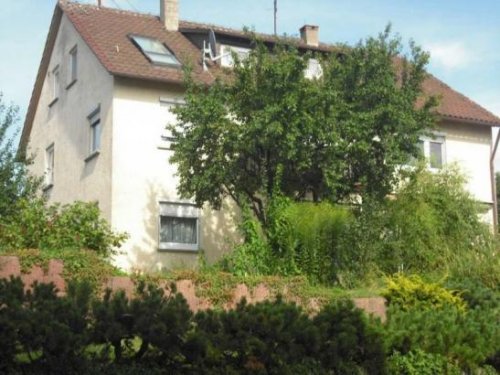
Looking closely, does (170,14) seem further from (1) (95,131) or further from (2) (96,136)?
(2) (96,136)

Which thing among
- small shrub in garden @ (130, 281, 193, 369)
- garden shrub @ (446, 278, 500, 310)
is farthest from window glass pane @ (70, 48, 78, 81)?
small shrub in garden @ (130, 281, 193, 369)

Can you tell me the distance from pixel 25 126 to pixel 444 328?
21310 millimetres

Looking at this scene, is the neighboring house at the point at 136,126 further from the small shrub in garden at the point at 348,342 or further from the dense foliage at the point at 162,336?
the dense foliage at the point at 162,336

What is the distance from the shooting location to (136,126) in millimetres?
23922

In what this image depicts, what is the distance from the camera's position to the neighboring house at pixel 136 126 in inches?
930

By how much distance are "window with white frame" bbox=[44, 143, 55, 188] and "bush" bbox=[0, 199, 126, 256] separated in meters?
10.3

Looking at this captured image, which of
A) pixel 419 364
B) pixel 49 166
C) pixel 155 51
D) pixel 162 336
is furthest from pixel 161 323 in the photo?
pixel 49 166

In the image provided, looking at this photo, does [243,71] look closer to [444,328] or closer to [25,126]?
[444,328]

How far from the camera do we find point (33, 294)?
10297mm

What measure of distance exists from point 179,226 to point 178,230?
0.36 ft

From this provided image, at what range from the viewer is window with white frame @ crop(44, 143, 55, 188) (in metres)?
28.3

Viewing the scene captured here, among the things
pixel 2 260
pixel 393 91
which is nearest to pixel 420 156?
pixel 393 91

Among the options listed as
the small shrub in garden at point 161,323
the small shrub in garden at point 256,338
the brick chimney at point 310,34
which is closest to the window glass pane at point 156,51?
the brick chimney at point 310,34

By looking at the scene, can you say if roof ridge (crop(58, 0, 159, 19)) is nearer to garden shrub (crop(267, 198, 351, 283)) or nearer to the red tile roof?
the red tile roof
